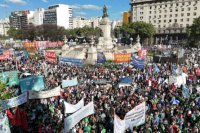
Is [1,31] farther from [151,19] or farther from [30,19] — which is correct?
[151,19]

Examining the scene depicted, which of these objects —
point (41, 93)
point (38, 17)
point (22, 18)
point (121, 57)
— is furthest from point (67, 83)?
point (22, 18)

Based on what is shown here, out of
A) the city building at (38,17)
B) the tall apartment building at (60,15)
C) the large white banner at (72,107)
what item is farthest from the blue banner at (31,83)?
the city building at (38,17)

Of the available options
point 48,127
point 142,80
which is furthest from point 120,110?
point 142,80

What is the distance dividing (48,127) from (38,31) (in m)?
69.0

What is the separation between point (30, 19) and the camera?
152625 millimetres

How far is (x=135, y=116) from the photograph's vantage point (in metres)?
8.96

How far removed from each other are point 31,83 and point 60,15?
411 ft

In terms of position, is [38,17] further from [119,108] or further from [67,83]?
[119,108]

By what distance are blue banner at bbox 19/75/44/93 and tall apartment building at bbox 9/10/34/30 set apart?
142105 mm

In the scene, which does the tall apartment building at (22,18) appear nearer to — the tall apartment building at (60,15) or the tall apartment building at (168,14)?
the tall apartment building at (60,15)

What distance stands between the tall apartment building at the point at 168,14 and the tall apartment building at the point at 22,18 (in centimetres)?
10050

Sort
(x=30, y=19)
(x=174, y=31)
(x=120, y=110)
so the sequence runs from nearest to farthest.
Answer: (x=120, y=110) < (x=174, y=31) < (x=30, y=19)

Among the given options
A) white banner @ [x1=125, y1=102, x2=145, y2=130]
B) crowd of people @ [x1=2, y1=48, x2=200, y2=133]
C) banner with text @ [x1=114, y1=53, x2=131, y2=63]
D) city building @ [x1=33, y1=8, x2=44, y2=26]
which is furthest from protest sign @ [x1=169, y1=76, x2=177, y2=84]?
city building @ [x1=33, y1=8, x2=44, y2=26]

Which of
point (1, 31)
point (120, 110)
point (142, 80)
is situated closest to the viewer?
point (120, 110)
